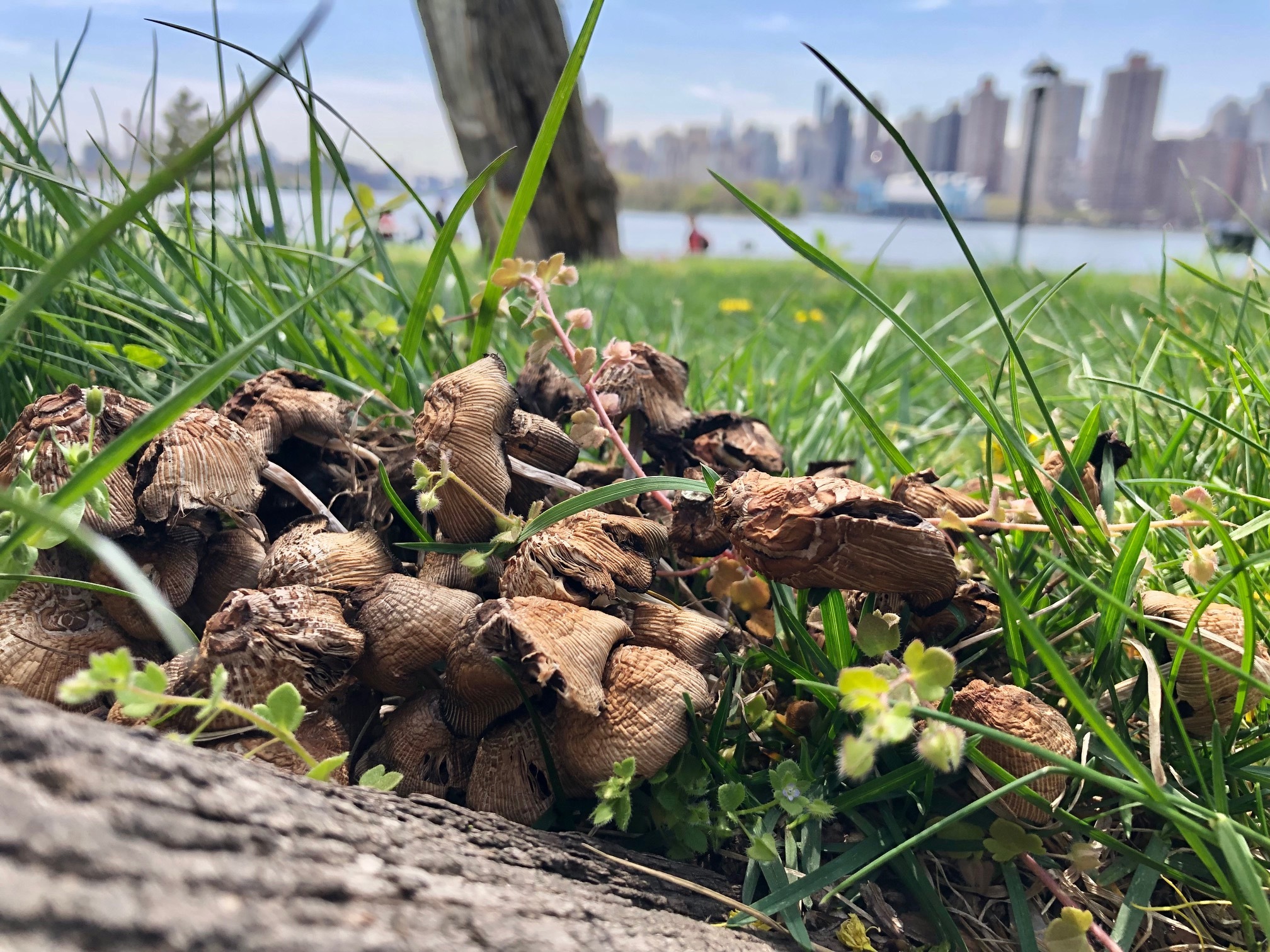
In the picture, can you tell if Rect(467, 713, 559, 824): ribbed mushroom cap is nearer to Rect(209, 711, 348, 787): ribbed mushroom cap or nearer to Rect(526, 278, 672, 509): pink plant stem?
Rect(209, 711, 348, 787): ribbed mushroom cap

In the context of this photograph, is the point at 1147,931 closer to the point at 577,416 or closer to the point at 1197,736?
the point at 1197,736

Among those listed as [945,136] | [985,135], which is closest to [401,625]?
[945,136]

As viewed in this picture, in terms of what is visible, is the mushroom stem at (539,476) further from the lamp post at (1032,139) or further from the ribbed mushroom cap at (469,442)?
the lamp post at (1032,139)

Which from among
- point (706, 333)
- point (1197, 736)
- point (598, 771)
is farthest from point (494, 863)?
point (706, 333)

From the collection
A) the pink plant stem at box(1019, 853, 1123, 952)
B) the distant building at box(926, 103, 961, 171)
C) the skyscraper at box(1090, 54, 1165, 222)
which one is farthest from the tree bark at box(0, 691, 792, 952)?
the skyscraper at box(1090, 54, 1165, 222)

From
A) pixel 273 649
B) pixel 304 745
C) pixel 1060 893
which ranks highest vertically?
pixel 273 649

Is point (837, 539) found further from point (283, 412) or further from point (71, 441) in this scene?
point (71, 441)
